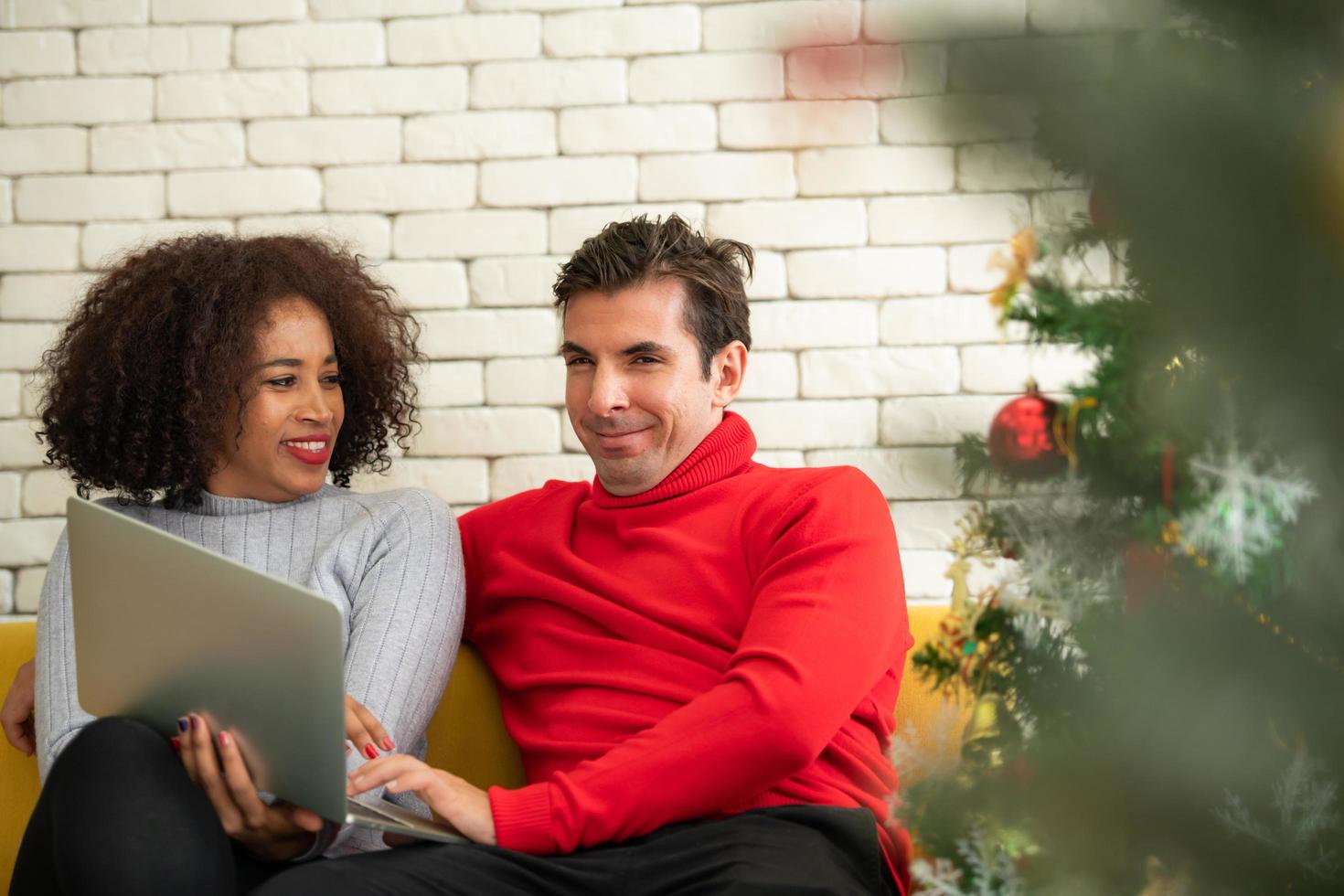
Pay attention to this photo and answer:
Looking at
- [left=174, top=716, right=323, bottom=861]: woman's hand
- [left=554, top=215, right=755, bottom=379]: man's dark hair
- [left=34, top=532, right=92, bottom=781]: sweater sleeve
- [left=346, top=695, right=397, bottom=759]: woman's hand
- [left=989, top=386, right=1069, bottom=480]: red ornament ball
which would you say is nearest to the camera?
[left=989, top=386, right=1069, bottom=480]: red ornament ball

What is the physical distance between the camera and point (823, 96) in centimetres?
219

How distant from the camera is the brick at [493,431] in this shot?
85.7 inches

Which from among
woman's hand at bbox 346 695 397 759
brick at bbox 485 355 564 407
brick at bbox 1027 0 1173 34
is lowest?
woman's hand at bbox 346 695 397 759

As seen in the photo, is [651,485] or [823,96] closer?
[651,485]

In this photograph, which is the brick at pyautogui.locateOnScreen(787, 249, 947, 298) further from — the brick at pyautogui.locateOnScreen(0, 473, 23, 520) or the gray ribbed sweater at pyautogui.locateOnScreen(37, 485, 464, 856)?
the brick at pyautogui.locateOnScreen(0, 473, 23, 520)

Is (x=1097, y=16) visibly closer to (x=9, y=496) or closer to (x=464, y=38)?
(x=464, y=38)

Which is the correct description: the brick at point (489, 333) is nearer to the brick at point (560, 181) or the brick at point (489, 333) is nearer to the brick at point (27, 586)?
the brick at point (560, 181)

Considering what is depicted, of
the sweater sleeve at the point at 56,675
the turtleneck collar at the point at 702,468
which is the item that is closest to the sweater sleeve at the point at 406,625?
the turtleneck collar at the point at 702,468

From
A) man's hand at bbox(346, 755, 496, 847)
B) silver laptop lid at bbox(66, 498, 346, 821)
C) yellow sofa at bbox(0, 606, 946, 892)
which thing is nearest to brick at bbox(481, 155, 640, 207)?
yellow sofa at bbox(0, 606, 946, 892)

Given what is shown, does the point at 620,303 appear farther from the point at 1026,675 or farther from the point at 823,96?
the point at 1026,675

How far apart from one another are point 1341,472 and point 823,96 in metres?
1.69

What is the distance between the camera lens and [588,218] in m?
2.17

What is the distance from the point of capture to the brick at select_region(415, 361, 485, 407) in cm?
218

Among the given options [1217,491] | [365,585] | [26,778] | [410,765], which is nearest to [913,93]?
[1217,491]
